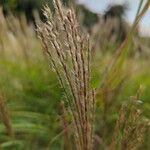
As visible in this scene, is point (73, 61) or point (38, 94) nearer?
point (73, 61)

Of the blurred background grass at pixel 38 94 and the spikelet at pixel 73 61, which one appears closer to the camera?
the spikelet at pixel 73 61

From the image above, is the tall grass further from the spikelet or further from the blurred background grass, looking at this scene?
the blurred background grass

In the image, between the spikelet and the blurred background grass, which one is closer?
the spikelet

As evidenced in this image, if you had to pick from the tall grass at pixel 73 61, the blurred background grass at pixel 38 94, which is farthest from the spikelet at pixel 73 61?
the blurred background grass at pixel 38 94

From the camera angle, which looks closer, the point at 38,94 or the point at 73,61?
the point at 73,61

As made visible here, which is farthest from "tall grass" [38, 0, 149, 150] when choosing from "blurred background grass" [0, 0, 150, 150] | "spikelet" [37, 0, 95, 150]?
"blurred background grass" [0, 0, 150, 150]

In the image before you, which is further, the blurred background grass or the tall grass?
the blurred background grass

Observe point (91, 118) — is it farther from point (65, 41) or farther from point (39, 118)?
point (39, 118)

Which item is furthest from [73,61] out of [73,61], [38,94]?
[38,94]

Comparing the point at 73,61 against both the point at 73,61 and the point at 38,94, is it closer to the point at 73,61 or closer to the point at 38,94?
the point at 73,61

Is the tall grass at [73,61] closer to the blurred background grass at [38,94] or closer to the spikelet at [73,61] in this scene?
the spikelet at [73,61]

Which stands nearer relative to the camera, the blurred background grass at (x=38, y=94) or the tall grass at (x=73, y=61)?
the tall grass at (x=73, y=61)

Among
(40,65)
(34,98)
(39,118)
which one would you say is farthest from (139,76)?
(39,118)
